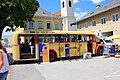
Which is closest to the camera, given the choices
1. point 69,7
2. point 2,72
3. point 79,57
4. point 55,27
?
point 2,72

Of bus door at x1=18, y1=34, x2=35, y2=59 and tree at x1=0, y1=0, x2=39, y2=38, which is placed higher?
tree at x1=0, y1=0, x2=39, y2=38

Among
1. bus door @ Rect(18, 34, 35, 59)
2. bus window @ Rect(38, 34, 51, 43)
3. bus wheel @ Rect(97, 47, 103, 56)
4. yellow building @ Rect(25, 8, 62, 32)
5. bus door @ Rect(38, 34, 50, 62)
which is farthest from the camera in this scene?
yellow building @ Rect(25, 8, 62, 32)

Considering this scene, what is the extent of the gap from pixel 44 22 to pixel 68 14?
1242cm

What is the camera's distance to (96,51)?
24.2m

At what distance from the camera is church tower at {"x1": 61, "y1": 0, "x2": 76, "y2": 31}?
68938mm

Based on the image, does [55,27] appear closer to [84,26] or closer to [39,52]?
[84,26]

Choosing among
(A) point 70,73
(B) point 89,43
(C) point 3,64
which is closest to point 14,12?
(B) point 89,43

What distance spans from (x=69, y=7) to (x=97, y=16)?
101 ft

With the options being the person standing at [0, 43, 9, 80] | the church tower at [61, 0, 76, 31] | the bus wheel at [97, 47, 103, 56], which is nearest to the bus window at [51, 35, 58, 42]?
the bus wheel at [97, 47, 103, 56]

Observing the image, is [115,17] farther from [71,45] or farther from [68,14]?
[68,14]

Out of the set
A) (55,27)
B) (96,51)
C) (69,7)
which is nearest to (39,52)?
(96,51)

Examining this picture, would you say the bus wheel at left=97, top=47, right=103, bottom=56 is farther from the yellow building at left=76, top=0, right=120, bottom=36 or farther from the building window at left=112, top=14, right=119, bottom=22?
the building window at left=112, top=14, right=119, bottom=22

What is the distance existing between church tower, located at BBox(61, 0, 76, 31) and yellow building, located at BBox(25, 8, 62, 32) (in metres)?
6.81

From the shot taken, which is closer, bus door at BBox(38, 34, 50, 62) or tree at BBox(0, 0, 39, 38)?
bus door at BBox(38, 34, 50, 62)
